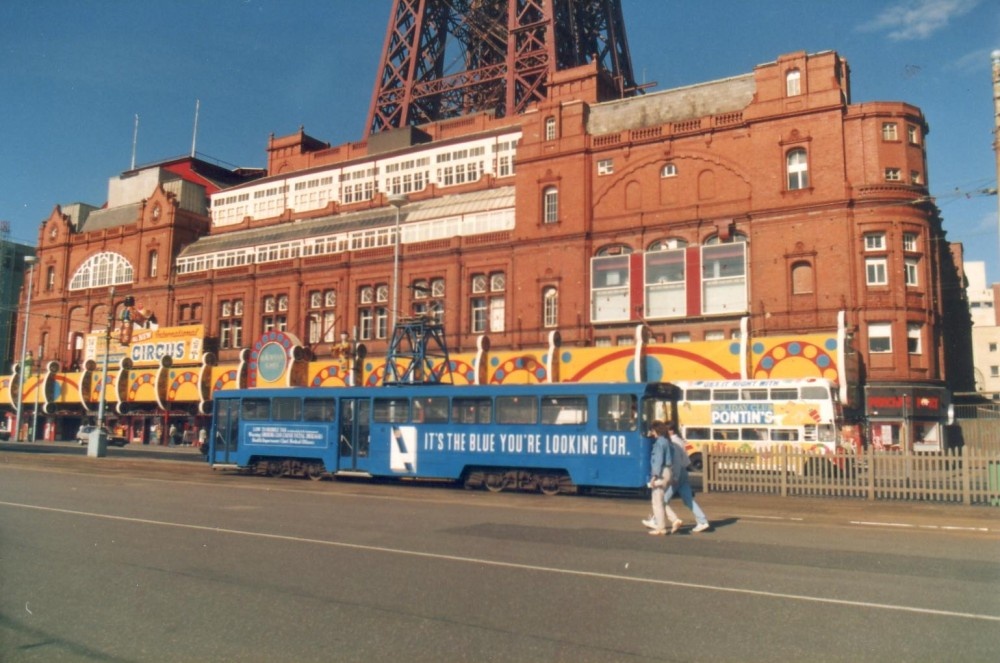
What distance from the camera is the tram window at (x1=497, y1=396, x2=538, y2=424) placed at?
20984 mm

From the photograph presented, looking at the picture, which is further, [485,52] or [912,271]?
Result: [485,52]

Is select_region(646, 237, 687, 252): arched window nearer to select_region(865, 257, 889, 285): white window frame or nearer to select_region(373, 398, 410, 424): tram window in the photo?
select_region(865, 257, 889, 285): white window frame

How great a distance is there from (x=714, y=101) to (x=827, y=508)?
93.3ft

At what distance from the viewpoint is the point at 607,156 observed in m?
42.4

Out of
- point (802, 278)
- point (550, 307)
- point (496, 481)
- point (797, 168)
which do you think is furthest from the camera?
point (550, 307)

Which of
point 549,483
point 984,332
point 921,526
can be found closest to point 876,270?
point 549,483

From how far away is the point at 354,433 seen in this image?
24.2 m

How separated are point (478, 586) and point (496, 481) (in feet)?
43.0

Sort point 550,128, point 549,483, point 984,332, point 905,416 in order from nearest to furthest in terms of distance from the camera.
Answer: point 549,483
point 905,416
point 550,128
point 984,332

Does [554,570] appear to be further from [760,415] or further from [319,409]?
[760,415]

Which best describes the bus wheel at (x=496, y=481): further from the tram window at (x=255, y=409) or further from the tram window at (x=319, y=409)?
the tram window at (x=255, y=409)

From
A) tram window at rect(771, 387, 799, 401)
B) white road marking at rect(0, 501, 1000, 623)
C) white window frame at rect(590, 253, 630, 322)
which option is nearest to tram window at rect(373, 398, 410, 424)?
white road marking at rect(0, 501, 1000, 623)

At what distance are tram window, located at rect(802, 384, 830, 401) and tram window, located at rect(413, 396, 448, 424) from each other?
13661 mm

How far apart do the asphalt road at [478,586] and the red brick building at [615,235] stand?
2018cm
